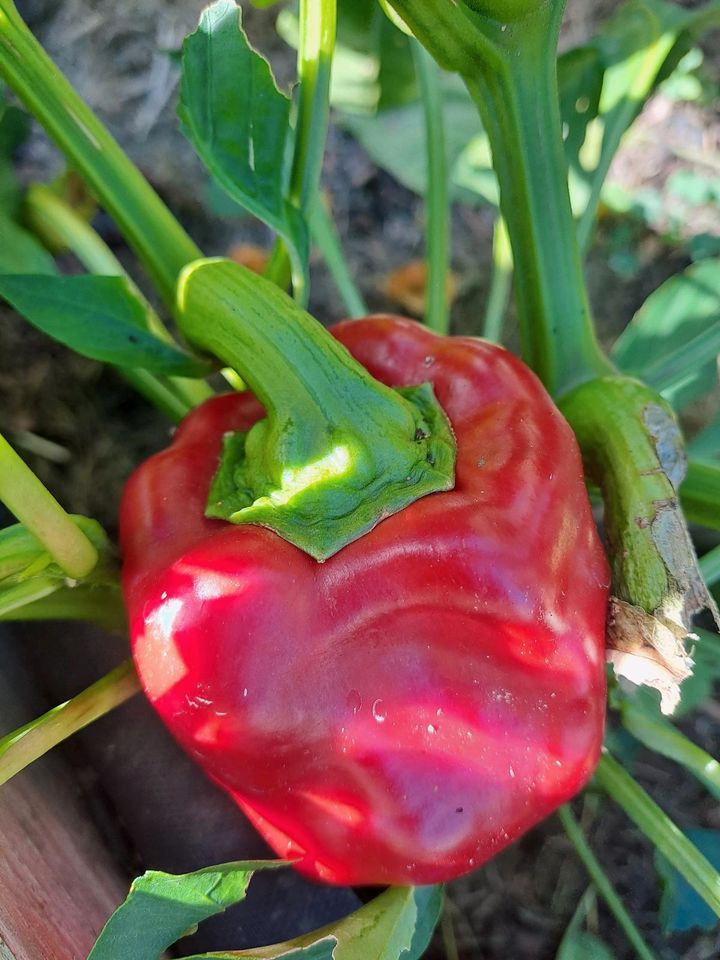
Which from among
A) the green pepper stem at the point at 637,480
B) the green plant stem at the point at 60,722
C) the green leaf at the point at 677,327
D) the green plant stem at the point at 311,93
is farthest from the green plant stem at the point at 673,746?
the green plant stem at the point at 311,93

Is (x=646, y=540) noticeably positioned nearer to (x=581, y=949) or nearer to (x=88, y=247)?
(x=581, y=949)

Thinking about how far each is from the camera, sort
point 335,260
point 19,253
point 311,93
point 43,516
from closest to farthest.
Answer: point 43,516
point 311,93
point 19,253
point 335,260

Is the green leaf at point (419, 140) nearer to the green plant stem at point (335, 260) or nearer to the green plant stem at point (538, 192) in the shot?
the green plant stem at point (335, 260)

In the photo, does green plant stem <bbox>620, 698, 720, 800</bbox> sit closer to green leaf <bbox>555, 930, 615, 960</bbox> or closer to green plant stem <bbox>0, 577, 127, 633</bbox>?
green leaf <bbox>555, 930, 615, 960</bbox>

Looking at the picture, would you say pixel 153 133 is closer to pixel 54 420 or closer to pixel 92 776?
pixel 54 420

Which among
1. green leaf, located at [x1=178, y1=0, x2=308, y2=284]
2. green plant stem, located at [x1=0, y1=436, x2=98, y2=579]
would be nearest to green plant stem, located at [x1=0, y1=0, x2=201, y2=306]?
green leaf, located at [x1=178, y1=0, x2=308, y2=284]

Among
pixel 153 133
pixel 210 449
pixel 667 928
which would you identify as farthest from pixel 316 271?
pixel 667 928

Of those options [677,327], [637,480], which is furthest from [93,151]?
[677,327]
